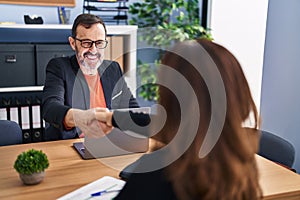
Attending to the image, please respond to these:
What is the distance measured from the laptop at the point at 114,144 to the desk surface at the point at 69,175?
0.03m

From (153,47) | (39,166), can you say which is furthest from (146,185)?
(153,47)

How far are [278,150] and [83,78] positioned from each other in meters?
1.14

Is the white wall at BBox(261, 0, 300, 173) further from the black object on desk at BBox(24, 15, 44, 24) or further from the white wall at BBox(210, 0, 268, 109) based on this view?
the black object on desk at BBox(24, 15, 44, 24)

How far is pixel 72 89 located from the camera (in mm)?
2107

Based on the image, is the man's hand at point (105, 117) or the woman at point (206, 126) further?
the man's hand at point (105, 117)

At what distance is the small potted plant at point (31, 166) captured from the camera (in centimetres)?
131

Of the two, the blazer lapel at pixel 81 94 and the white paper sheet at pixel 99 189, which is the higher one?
the blazer lapel at pixel 81 94

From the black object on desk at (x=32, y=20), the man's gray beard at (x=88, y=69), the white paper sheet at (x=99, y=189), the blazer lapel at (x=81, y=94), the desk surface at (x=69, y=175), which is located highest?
the black object on desk at (x=32, y=20)

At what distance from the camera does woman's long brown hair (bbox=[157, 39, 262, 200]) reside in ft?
2.73

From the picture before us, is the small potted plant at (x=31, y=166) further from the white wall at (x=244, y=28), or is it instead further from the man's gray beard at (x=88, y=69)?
the white wall at (x=244, y=28)

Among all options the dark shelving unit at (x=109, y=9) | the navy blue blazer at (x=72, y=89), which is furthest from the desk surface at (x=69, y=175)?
the dark shelving unit at (x=109, y=9)

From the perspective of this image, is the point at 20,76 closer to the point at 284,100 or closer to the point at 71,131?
the point at 71,131

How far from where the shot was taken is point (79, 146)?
176 centimetres

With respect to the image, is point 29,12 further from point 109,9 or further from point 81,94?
point 81,94
